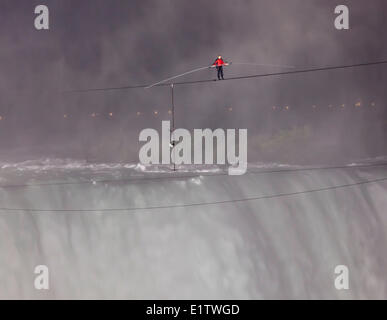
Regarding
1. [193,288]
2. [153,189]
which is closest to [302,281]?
[193,288]

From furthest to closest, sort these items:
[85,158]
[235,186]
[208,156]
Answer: [235,186], [208,156], [85,158]

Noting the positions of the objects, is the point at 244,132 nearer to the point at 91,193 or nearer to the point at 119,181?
the point at 119,181

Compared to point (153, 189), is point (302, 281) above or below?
below

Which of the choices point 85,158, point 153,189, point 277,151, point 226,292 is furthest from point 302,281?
point 85,158

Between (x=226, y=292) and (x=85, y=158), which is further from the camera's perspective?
(x=226, y=292)

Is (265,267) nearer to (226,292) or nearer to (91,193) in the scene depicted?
(226,292)
